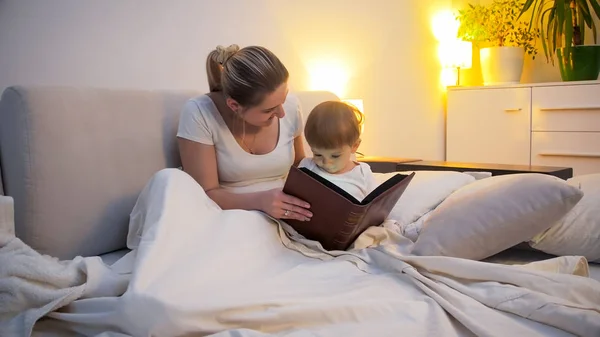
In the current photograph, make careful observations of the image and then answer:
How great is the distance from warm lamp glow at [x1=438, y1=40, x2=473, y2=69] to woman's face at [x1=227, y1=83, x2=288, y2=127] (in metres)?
2.76

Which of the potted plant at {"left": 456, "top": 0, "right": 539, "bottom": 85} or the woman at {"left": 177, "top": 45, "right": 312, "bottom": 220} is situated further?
the potted plant at {"left": 456, "top": 0, "right": 539, "bottom": 85}

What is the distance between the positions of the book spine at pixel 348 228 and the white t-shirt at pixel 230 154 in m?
0.35

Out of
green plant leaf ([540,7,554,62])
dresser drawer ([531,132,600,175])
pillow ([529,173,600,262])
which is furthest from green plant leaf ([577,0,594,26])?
pillow ([529,173,600,262])

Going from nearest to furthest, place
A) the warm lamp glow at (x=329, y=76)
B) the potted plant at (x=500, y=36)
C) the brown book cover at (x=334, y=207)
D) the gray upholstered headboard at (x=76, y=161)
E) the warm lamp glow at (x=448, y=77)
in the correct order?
the brown book cover at (x=334, y=207) → the gray upholstered headboard at (x=76, y=161) → the warm lamp glow at (x=329, y=76) → the potted plant at (x=500, y=36) → the warm lamp glow at (x=448, y=77)

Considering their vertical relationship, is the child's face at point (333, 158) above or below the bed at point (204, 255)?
above

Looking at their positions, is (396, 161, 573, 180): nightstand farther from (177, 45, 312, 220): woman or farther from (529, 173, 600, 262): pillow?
(177, 45, 312, 220): woman

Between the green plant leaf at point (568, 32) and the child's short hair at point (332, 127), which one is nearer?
the child's short hair at point (332, 127)

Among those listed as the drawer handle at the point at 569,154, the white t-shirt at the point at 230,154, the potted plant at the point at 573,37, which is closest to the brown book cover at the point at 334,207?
the white t-shirt at the point at 230,154

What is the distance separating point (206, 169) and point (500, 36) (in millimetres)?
2974

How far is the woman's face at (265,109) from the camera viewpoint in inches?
62.3

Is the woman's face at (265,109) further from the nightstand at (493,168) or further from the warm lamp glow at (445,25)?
the warm lamp glow at (445,25)

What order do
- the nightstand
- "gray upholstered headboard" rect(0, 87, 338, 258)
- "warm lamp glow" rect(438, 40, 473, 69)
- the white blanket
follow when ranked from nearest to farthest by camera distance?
the white blanket, "gray upholstered headboard" rect(0, 87, 338, 258), the nightstand, "warm lamp glow" rect(438, 40, 473, 69)

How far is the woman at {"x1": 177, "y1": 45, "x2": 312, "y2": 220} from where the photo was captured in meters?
1.56

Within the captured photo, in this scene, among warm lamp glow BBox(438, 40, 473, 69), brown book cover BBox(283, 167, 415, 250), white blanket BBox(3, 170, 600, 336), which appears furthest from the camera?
warm lamp glow BBox(438, 40, 473, 69)
